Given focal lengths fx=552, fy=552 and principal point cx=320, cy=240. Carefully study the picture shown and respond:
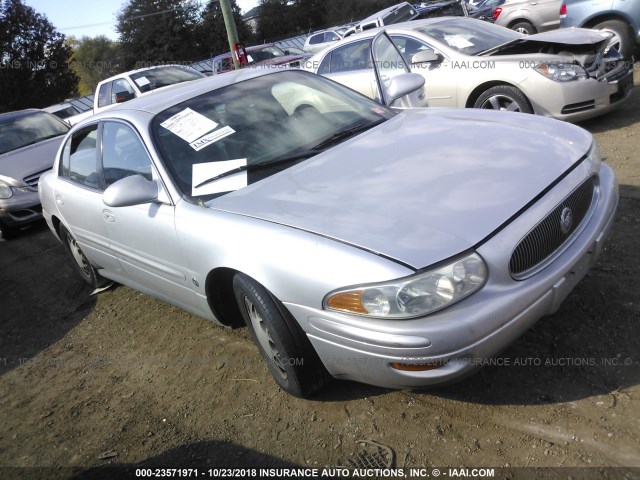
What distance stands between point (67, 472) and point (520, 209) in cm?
251

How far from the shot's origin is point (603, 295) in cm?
307

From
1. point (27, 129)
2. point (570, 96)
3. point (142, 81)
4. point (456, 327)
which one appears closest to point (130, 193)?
point (456, 327)

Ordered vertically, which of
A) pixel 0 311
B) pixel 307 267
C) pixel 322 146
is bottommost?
pixel 0 311

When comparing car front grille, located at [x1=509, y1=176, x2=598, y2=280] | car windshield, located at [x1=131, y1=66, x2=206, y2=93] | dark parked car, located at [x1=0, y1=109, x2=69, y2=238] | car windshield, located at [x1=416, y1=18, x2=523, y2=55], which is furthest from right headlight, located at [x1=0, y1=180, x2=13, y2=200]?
car front grille, located at [x1=509, y1=176, x2=598, y2=280]

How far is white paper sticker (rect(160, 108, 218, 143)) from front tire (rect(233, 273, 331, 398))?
102cm

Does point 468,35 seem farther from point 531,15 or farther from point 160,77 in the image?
point 160,77

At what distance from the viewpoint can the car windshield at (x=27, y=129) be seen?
8266 millimetres

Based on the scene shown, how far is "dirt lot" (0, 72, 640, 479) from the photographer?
2320mm

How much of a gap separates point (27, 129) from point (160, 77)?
9.06 ft

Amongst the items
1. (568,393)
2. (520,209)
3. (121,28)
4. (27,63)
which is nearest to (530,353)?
(568,393)

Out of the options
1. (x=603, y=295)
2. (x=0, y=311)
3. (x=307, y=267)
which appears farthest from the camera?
(x=0, y=311)

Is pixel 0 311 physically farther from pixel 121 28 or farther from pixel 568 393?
pixel 121 28

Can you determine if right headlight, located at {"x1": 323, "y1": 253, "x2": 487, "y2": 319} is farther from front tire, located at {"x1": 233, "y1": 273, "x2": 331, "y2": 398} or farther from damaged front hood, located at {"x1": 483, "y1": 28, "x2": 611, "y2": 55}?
damaged front hood, located at {"x1": 483, "y1": 28, "x2": 611, "y2": 55}

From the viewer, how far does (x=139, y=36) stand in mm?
48438
